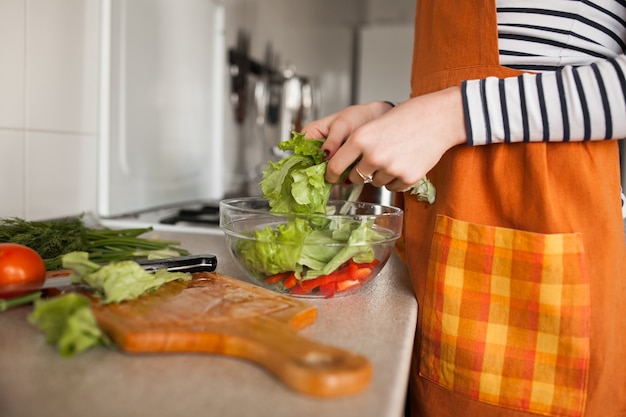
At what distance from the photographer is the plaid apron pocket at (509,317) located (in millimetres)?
694

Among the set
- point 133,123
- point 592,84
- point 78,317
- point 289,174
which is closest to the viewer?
point 78,317

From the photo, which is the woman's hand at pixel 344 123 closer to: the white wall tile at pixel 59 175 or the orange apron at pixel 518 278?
the orange apron at pixel 518 278

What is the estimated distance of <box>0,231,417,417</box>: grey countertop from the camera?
436 mm

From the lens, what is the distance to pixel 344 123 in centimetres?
90

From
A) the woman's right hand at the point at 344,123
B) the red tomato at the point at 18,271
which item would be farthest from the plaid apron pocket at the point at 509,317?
the red tomato at the point at 18,271

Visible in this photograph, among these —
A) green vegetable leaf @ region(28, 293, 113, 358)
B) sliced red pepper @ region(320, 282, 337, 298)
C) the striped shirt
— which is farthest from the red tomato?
the striped shirt

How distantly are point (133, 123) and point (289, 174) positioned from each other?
0.78m

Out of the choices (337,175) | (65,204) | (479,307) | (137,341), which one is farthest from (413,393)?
(65,204)

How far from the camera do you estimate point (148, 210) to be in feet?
4.97

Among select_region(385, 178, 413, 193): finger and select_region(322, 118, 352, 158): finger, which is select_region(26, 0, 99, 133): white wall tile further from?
select_region(385, 178, 413, 193): finger

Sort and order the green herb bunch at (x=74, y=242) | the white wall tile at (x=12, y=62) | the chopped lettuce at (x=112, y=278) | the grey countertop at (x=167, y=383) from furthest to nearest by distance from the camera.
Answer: the white wall tile at (x=12, y=62) → the green herb bunch at (x=74, y=242) → the chopped lettuce at (x=112, y=278) → the grey countertop at (x=167, y=383)

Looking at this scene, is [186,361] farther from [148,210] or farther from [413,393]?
[148,210]

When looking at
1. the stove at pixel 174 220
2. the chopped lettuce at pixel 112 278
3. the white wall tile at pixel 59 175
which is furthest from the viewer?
the stove at pixel 174 220

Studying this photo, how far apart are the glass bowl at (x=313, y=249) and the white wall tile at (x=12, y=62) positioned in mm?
535
